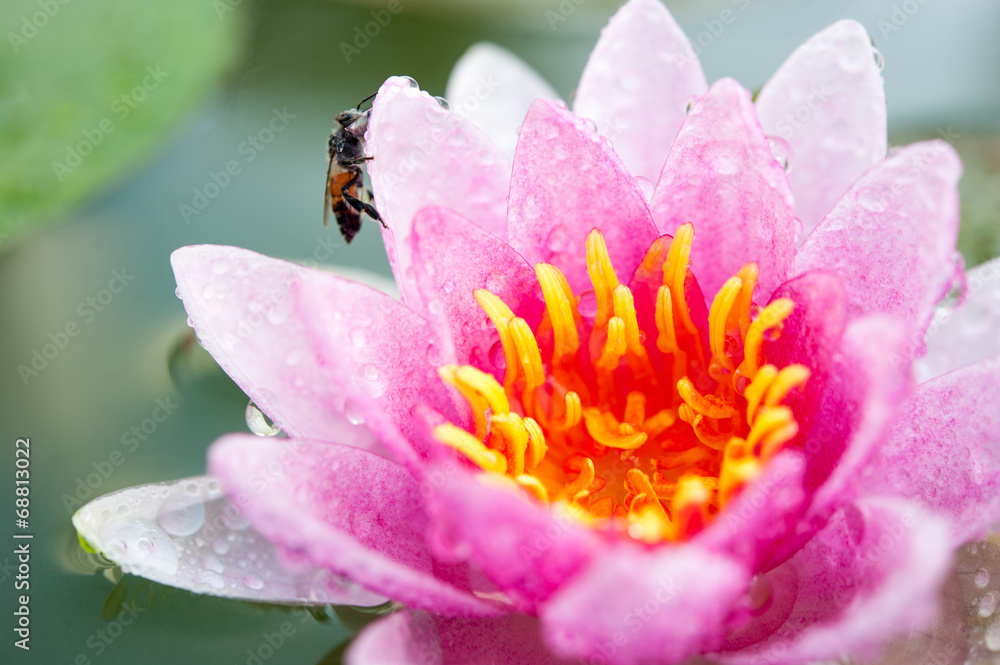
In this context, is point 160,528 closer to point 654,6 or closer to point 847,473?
point 847,473

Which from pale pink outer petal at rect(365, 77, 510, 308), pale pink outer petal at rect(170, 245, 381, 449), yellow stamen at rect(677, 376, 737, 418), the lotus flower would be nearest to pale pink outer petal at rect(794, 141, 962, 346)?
the lotus flower

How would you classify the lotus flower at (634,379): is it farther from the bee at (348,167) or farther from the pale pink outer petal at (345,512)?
the bee at (348,167)

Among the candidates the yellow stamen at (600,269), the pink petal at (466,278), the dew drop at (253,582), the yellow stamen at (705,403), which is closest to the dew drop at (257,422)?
the dew drop at (253,582)

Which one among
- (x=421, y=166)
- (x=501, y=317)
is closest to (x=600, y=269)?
(x=501, y=317)

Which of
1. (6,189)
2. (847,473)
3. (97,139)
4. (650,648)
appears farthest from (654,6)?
(6,189)

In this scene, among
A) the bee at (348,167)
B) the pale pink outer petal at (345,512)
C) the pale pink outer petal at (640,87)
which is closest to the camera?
the pale pink outer petal at (345,512)

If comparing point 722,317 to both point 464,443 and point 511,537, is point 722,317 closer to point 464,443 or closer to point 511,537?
point 464,443
